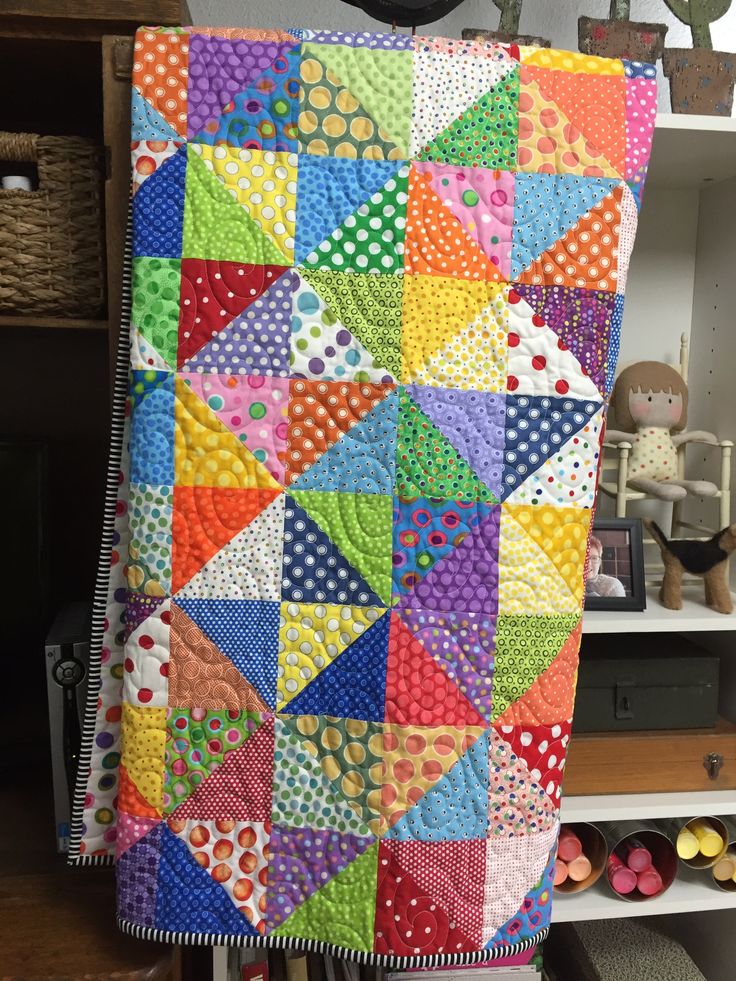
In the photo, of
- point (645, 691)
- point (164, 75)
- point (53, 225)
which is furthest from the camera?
point (645, 691)

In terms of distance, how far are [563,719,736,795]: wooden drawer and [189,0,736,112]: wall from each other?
3.80 ft

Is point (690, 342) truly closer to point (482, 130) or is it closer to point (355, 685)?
point (482, 130)

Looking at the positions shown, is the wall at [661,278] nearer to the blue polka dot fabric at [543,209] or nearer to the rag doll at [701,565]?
the rag doll at [701,565]

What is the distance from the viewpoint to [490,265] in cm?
92

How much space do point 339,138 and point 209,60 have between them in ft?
0.58

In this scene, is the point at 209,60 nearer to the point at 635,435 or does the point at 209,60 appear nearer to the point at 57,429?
the point at 57,429

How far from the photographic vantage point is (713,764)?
127 centimetres

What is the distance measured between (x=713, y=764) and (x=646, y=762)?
0.11 meters

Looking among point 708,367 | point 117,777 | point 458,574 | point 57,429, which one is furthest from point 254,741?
point 708,367

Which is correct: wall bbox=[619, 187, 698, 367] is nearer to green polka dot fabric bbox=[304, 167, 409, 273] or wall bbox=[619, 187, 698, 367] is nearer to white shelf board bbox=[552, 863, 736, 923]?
green polka dot fabric bbox=[304, 167, 409, 273]

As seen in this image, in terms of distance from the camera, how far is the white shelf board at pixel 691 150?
1.11 meters

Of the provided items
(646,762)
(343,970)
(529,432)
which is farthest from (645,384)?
(343,970)

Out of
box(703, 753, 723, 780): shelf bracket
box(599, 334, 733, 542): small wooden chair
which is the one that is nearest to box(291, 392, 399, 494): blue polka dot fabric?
box(599, 334, 733, 542): small wooden chair

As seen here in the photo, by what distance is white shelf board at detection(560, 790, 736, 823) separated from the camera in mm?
1215
